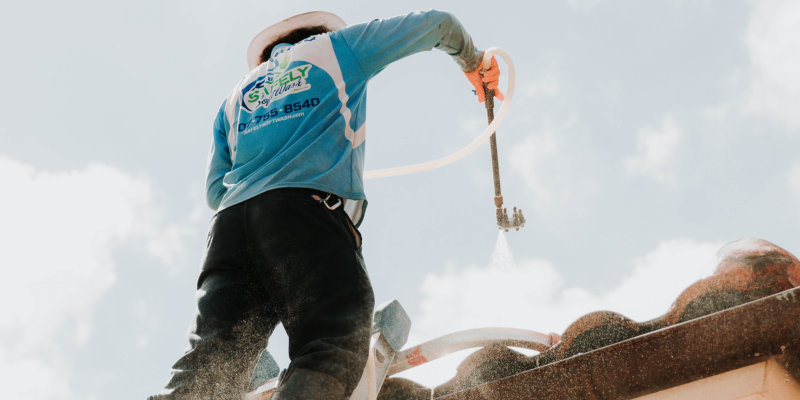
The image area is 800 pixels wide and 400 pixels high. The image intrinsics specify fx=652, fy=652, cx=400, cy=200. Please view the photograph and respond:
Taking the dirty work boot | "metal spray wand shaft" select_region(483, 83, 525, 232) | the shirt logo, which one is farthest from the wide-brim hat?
the dirty work boot

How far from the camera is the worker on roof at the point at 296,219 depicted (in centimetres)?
179

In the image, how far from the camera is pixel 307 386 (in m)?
1.62

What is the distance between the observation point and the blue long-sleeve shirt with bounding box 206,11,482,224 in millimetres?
2117

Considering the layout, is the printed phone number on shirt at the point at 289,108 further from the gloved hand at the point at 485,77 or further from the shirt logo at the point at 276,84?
the gloved hand at the point at 485,77

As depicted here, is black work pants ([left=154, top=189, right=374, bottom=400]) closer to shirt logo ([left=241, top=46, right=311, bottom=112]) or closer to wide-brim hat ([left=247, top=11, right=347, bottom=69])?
shirt logo ([left=241, top=46, right=311, bottom=112])

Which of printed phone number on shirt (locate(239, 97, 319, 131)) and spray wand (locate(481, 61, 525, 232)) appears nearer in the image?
printed phone number on shirt (locate(239, 97, 319, 131))

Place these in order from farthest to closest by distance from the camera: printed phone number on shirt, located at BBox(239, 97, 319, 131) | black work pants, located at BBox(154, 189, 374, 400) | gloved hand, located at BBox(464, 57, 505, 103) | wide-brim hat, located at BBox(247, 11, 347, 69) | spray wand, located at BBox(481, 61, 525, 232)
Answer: spray wand, located at BBox(481, 61, 525, 232) < gloved hand, located at BBox(464, 57, 505, 103) < wide-brim hat, located at BBox(247, 11, 347, 69) < printed phone number on shirt, located at BBox(239, 97, 319, 131) < black work pants, located at BBox(154, 189, 374, 400)

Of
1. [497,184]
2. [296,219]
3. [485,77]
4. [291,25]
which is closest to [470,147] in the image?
[485,77]

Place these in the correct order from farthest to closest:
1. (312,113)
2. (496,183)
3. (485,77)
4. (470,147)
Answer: (496,183) → (470,147) → (485,77) → (312,113)

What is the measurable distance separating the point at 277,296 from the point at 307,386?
1.32 feet

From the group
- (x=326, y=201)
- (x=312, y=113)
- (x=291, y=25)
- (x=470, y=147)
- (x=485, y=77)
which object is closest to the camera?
(x=326, y=201)

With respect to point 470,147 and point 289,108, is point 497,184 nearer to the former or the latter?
point 470,147

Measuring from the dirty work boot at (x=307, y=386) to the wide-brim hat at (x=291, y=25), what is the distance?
5.62ft

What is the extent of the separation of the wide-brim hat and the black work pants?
1118mm
